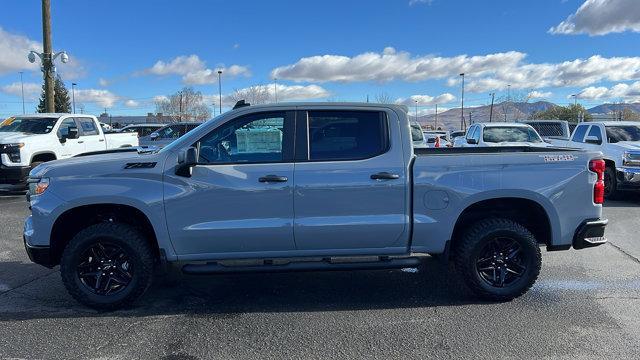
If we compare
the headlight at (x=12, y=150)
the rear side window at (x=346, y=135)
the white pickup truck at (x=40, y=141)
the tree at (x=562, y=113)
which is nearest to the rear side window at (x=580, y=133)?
the rear side window at (x=346, y=135)

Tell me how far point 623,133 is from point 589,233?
8.72m

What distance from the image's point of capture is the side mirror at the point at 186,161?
14.2 ft

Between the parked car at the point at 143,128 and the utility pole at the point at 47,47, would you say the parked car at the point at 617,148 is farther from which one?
the parked car at the point at 143,128

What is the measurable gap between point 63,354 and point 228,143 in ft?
7.13

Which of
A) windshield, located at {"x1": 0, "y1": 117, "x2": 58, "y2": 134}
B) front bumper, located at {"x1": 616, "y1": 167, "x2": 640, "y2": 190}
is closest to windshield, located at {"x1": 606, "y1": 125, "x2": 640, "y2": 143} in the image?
front bumper, located at {"x1": 616, "y1": 167, "x2": 640, "y2": 190}

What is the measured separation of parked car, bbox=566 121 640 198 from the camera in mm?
10763

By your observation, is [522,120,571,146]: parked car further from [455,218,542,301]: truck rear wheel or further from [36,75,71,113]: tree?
[36,75,71,113]: tree

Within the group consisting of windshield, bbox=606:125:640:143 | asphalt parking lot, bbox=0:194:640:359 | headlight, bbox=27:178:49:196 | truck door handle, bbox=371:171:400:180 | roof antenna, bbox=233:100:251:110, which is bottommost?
asphalt parking lot, bbox=0:194:640:359

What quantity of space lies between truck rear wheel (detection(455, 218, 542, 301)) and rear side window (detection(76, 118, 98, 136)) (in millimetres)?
11111

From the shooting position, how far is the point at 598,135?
1223cm

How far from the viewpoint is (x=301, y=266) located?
4.65 m

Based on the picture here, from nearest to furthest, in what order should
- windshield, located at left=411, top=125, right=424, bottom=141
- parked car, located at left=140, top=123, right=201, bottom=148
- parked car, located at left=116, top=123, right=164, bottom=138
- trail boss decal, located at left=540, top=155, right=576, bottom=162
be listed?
trail boss decal, located at left=540, top=155, right=576, bottom=162 → windshield, located at left=411, top=125, right=424, bottom=141 → parked car, located at left=140, top=123, right=201, bottom=148 → parked car, located at left=116, top=123, right=164, bottom=138

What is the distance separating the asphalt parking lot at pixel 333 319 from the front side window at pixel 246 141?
1.43 meters

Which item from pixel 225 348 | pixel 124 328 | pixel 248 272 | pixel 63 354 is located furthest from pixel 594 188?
pixel 63 354
